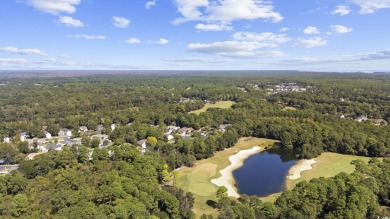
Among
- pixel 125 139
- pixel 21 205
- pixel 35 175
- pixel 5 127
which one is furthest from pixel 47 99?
pixel 21 205

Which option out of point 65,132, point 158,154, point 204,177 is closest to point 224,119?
point 158,154

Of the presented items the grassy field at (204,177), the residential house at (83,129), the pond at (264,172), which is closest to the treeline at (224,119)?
the residential house at (83,129)

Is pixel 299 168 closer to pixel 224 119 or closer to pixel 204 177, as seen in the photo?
pixel 204 177

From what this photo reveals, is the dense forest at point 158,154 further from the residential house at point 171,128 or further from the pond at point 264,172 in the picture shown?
the pond at point 264,172

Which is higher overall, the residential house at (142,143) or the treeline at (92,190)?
the treeline at (92,190)

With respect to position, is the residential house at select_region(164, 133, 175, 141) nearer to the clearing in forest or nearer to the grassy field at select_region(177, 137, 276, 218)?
the grassy field at select_region(177, 137, 276, 218)

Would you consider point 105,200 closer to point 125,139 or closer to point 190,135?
point 125,139

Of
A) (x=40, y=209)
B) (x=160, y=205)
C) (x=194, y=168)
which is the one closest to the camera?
(x=40, y=209)
